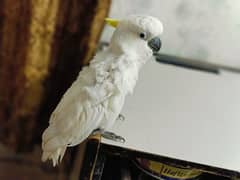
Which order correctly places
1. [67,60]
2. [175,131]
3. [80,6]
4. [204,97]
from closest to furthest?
[175,131], [204,97], [80,6], [67,60]

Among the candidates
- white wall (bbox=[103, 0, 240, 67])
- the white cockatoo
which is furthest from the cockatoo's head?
white wall (bbox=[103, 0, 240, 67])

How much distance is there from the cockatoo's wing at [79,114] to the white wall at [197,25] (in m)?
0.52

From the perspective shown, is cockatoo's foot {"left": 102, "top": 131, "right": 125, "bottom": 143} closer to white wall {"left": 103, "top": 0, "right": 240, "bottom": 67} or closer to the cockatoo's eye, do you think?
the cockatoo's eye

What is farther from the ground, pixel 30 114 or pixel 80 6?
pixel 80 6

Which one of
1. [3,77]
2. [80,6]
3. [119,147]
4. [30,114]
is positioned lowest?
[30,114]

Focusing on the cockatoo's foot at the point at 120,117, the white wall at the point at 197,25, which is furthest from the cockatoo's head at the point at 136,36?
the white wall at the point at 197,25

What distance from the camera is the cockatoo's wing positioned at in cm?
90

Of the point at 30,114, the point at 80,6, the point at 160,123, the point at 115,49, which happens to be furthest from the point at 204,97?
the point at 30,114

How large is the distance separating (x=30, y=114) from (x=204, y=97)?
24.0 inches

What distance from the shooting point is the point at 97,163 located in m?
0.94

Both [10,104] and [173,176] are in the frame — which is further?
[10,104]

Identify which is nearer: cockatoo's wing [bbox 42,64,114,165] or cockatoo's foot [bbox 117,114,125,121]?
cockatoo's wing [bbox 42,64,114,165]

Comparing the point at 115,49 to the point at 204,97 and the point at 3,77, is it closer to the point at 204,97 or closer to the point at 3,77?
the point at 204,97

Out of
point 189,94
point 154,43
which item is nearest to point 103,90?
point 154,43
